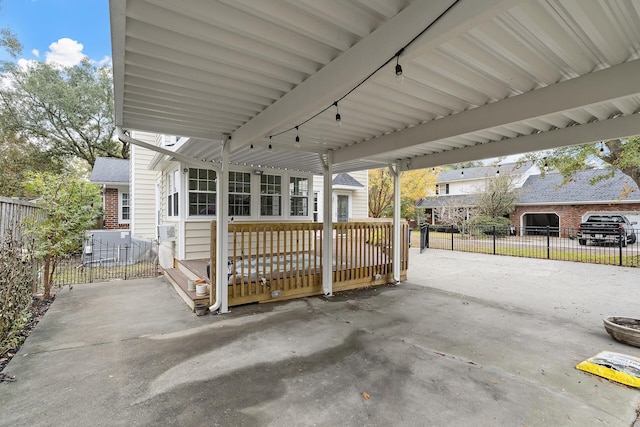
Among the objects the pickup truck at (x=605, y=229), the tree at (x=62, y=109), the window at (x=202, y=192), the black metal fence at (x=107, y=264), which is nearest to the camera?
the window at (x=202, y=192)

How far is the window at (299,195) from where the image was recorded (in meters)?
8.61

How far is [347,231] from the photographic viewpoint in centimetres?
642

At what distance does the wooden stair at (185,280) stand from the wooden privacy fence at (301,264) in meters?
0.27

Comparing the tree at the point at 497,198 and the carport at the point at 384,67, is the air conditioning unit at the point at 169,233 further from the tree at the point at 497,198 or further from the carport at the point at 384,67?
the tree at the point at 497,198

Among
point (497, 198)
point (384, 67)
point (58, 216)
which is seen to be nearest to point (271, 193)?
point (58, 216)

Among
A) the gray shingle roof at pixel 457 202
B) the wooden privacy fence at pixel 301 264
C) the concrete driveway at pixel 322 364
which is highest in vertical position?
the gray shingle roof at pixel 457 202

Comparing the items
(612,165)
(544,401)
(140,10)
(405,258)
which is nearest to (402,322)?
(544,401)

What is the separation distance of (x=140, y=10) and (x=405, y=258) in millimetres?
6694

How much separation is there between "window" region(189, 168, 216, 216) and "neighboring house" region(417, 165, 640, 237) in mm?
14274

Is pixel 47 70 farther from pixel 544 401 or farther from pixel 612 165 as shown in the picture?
pixel 612 165

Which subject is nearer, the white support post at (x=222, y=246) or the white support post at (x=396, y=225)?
the white support post at (x=222, y=246)

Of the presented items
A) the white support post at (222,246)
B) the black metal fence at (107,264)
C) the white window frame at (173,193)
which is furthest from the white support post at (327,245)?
the black metal fence at (107,264)

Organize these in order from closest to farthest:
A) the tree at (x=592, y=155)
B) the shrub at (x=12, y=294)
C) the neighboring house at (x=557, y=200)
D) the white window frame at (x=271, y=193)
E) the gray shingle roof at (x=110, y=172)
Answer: the shrub at (x=12, y=294), the white window frame at (x=271, y=193), the tree at (x=592, y=155), the gray shingle roof at (x=110, y=172), the neighboring house at (x=557, y=200)

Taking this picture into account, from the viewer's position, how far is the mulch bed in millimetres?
3081
